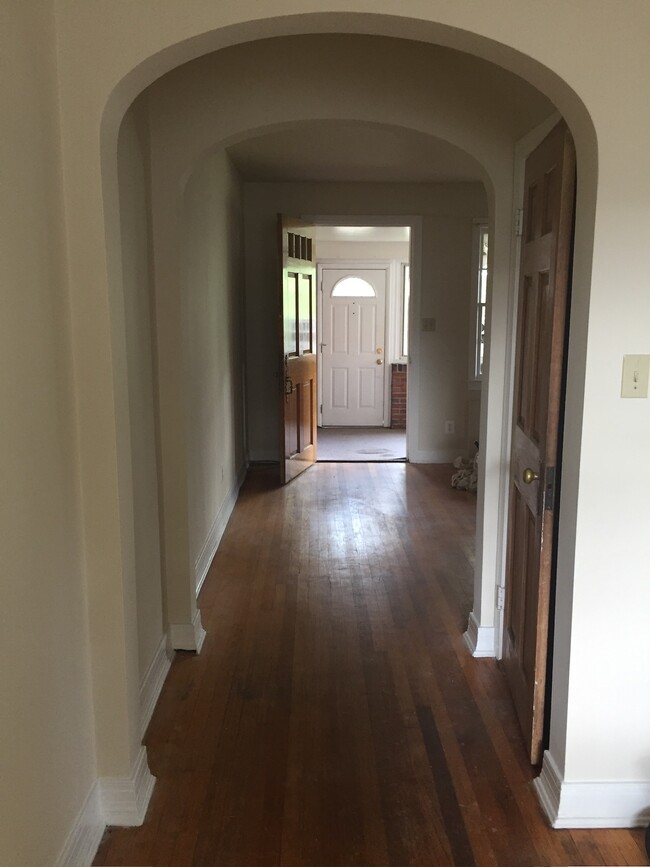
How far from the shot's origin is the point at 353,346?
8812mm

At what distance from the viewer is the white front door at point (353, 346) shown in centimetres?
872

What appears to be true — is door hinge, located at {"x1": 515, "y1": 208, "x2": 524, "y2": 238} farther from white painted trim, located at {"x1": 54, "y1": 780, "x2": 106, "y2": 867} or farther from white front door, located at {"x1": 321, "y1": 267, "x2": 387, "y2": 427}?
white front door, located at {"x1": 321, "y1": 267, "x2": 387, "y2": 427}

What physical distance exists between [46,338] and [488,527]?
6.33ft

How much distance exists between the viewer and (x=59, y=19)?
1732 millimetres

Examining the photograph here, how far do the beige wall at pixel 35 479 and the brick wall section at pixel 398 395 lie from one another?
23.4 feet

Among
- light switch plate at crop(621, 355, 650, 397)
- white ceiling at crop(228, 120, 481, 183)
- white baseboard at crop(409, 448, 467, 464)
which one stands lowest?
white baseboard at crop(409, 448, 467, 464)

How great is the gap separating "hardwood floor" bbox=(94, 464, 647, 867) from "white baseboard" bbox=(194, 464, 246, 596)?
0.26 ft

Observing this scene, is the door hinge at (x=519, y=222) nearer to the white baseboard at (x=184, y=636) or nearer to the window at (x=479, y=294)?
the white baseboard at (x=184, y=636)

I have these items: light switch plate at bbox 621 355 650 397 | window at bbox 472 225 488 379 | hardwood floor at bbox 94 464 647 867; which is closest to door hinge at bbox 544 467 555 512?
light switch plate at bbox 621 355 650 397

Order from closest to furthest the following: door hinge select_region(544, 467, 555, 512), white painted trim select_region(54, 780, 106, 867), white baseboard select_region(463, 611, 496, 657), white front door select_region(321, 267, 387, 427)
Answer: white painted trim select_region(54, 780, 106, 867)
door hinge select_region(544, 467, 555, 512)
white baseboard select_region(463, 611, 496, 657)
white front door select_region(321, 267, 387, 427)

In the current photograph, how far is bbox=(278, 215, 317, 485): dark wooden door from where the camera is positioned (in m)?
5.63

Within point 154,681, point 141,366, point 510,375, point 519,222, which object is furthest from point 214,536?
point 519,222

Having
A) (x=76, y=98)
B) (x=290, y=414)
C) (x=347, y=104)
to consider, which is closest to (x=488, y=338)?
(x=347, y=104)

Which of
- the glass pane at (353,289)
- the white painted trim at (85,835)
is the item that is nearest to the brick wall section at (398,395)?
the glass pane at (353,289)
